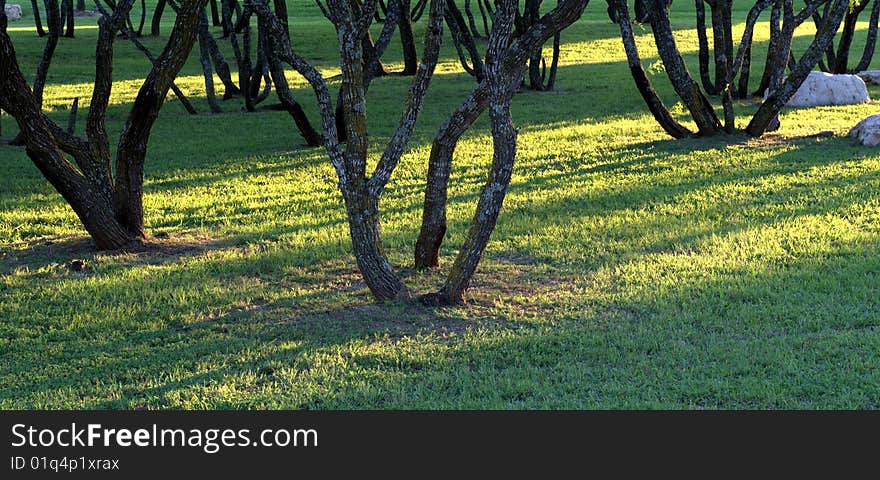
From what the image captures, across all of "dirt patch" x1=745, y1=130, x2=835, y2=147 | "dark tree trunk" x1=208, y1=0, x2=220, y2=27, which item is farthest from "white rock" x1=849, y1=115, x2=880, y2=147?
"dark tree trunk" x1=208, y1=0, x2=220, y2=27

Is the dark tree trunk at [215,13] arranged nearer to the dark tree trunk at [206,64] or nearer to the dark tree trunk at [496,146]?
the dark tree trunk at [206,64]

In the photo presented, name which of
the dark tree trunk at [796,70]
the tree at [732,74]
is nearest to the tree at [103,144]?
the tree at [732,74]

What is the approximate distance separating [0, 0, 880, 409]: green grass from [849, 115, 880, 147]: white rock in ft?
0.95

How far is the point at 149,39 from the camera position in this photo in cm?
2980

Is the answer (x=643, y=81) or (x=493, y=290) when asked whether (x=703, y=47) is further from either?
(x=493, y=290)

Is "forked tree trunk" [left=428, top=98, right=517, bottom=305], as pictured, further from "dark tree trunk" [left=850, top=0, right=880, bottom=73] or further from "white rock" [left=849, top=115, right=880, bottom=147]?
"dark tree trunk" [left=850, top=0, right=880, bottom=73]

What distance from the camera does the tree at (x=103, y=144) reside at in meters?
8.32

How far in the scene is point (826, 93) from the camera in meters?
18.1

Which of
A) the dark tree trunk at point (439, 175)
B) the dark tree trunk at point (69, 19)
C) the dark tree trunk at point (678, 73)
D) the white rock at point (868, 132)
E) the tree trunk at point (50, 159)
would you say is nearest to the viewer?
the dark tree trunk at point (439, 175)

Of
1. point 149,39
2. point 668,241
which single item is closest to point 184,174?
point 668,241

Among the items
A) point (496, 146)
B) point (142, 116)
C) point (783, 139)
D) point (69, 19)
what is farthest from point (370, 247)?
point (69, 19)

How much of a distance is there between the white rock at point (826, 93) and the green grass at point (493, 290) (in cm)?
426

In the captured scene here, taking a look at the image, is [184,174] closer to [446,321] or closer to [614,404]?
[446,321]

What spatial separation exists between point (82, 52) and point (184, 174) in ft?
53.2
